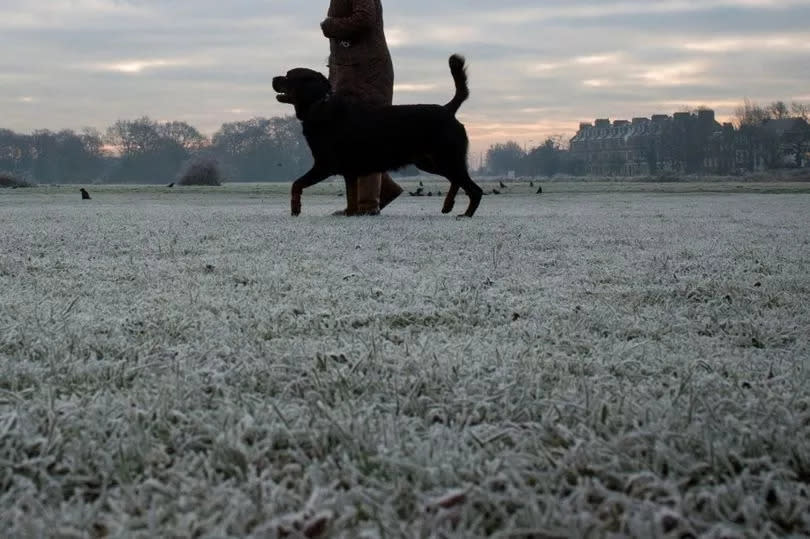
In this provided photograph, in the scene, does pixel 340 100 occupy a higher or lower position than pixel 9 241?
higher

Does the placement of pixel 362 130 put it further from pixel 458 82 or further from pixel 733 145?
pixel 733 145

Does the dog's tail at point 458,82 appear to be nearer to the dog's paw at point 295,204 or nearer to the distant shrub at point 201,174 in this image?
the dog's paw at point 295,204

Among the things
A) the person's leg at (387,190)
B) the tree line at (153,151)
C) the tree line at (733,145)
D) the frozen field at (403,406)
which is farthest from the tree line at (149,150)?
the frozen field at (403,406)

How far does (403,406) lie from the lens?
1.48 meters

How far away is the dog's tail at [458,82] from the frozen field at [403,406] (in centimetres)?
504

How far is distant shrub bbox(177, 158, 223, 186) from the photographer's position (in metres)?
31.4

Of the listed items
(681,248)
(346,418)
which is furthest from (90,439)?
(681,248)

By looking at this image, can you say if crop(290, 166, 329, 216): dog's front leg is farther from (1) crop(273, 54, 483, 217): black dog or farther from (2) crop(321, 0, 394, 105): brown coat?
(2) crop(321, 0, 394, 105): brown coat

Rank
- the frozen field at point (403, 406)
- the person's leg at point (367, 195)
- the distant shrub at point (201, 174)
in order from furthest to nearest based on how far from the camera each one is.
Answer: the distant shrub at point (201, 174), the person's leg at point (367, 195), the frozen field at point (403, 406)

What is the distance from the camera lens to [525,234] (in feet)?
19.6

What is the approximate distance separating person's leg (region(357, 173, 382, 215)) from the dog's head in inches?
51.5

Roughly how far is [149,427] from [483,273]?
2425 mm

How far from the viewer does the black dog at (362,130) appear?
7902 mm

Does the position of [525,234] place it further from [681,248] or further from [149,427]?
[149,427]
